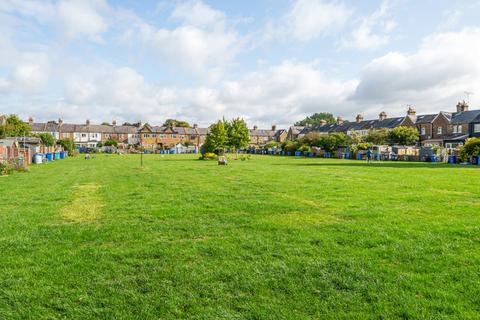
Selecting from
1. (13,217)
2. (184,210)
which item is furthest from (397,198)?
(13,217)

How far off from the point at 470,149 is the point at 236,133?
31004 mm

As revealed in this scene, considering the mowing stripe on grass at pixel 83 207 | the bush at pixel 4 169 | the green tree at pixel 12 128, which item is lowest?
the mowing stripe on grass at pixel 83 207

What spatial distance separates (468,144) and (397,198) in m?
31.1

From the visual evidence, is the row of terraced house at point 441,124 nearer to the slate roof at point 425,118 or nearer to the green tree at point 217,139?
the slate roof at point 425,118

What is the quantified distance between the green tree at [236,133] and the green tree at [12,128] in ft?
93.2

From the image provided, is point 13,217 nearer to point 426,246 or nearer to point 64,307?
point 64,307

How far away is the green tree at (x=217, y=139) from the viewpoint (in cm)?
5119

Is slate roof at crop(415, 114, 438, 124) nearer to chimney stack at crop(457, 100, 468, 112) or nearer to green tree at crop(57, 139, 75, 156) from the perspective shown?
chimney stack at crop(457, 100, 468, 112)

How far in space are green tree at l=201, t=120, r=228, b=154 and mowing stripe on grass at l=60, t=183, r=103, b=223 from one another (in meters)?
36.3

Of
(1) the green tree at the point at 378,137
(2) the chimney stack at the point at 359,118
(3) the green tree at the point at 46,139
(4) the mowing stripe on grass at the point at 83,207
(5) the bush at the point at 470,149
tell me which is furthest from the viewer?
(2) the chimney stack at the point at 359,118

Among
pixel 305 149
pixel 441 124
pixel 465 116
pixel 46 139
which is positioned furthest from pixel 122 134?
pixel 465 116

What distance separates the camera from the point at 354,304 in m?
4.58

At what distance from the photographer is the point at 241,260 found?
6.04 meters

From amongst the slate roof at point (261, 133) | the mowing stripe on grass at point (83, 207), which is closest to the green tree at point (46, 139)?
the mowing stripe on grass at point (83, 207)
